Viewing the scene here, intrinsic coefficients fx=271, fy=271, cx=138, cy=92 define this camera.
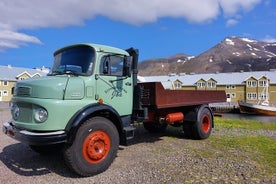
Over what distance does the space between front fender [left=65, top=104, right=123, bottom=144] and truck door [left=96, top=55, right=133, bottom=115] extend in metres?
0.31

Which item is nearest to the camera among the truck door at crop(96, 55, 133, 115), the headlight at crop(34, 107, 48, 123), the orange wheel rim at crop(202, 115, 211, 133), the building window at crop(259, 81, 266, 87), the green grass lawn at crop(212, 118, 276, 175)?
the headlight at crop(34, 107, 48, 123)

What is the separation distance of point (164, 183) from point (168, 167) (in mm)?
983

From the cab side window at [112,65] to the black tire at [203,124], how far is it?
398cm

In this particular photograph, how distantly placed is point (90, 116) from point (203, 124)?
542 cm

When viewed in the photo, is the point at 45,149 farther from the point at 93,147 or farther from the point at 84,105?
the point at 84,105

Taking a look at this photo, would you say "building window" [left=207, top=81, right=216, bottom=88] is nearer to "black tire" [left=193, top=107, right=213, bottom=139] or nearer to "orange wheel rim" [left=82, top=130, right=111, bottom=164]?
"black tire" [left=193, top=107, right=213, bottom=139]

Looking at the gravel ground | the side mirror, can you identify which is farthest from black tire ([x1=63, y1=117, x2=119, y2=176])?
the side mirror

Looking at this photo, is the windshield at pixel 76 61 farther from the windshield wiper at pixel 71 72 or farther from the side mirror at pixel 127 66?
the side mirror at pixel 127 66

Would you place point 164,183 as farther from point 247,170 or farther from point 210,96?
point 210,96

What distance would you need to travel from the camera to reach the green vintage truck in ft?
17.1

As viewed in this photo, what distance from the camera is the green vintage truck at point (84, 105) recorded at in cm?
522

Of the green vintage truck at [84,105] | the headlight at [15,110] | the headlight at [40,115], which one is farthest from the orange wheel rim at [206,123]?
the headlight at [15,110]

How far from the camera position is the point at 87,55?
611 cm

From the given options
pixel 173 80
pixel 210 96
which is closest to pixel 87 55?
pixel 210 96
